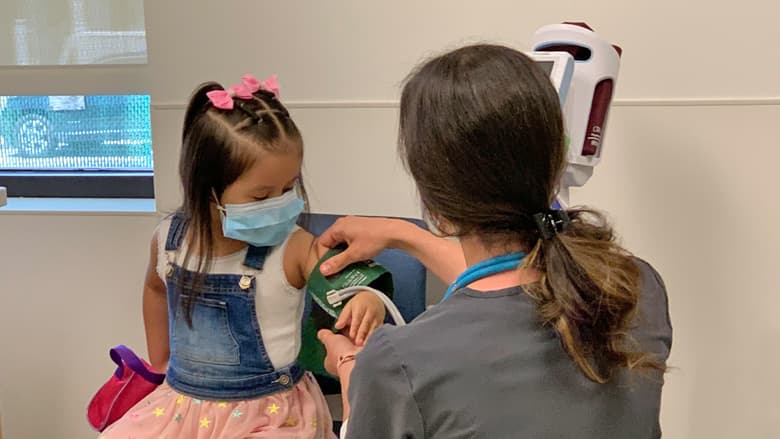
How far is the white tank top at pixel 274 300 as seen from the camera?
4.26ft

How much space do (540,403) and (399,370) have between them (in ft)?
0.52

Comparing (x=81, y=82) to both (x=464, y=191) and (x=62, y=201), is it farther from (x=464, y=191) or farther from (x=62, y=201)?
(x=464, y=191)

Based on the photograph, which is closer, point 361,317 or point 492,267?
point 492,267

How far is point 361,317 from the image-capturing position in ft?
3.82

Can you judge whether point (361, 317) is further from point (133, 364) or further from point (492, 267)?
point (133, 364)

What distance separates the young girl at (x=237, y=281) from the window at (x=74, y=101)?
2.50ft

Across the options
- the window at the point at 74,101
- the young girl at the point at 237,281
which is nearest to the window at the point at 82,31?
the window at the point at 74,101

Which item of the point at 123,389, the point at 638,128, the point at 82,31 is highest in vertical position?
the point at 82,31

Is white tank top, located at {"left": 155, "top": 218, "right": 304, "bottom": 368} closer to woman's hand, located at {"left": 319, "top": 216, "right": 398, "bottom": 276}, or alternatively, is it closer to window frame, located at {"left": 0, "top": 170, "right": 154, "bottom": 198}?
woman's hand, located at {"left": 319, "top": 216, "right": 398, "bottom": 276}

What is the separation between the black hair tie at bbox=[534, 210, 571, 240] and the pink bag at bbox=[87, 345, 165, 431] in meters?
0.96

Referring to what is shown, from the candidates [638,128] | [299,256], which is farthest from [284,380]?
[638,128]

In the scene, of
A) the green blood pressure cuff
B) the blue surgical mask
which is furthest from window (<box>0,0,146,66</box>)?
the green blood pressure cuff

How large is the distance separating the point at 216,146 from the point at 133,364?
50 cm

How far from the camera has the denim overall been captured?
1.29m
